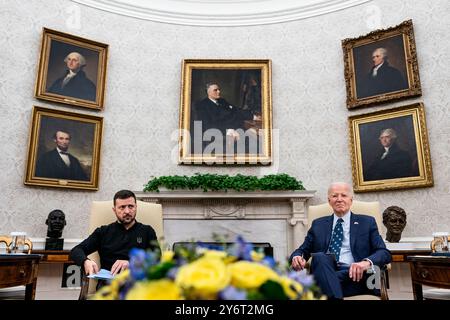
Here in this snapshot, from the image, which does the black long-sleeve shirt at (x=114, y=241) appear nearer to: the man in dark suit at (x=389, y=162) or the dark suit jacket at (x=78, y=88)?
the dark suit jacket at (x=78, y=88)

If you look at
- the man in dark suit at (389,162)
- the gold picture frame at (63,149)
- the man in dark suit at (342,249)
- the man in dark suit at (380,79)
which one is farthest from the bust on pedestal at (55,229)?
the man in dark suit at (380,79)

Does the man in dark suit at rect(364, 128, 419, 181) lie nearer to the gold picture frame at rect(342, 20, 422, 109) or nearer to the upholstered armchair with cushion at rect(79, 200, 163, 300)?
the gold picture frame at rect(342, 20, 422, 109)

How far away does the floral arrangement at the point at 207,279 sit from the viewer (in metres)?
0.64

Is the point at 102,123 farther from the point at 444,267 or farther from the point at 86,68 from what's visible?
the point at 444,267

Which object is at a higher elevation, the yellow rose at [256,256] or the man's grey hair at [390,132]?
the man's grey hair at [390,132]

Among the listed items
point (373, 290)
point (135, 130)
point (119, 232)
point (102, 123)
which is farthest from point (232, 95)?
point (373, 290)

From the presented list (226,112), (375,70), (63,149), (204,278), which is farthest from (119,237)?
(375,70)

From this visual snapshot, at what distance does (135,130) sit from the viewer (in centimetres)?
638

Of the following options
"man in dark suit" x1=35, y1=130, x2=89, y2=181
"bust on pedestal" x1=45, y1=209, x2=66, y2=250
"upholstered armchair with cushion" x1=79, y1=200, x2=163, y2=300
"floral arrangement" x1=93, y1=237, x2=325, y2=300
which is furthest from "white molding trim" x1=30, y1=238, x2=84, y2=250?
"floral arrangement" x1=93, y1=237, x2=325, y2=300

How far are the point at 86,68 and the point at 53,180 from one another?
2089 millimetres

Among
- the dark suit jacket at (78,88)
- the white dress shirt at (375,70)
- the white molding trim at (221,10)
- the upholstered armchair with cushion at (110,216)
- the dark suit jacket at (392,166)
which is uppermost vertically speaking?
the white molding trim at (221,10)

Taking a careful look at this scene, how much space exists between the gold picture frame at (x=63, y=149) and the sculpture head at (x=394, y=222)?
4.56 metres

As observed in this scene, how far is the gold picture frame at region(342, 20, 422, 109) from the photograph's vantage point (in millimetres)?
5672

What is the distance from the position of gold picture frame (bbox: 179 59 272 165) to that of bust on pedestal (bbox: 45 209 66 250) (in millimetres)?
2189
